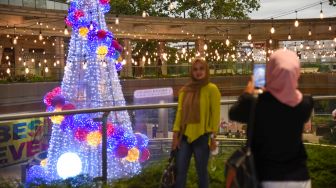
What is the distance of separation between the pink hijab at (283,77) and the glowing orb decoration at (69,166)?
3738 mm

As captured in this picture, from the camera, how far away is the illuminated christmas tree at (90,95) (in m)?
7.23

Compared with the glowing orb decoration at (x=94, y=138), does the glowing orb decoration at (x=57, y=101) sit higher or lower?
higher

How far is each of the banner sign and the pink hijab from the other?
3099mm

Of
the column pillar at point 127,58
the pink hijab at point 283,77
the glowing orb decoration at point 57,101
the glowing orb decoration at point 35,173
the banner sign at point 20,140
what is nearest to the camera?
the pink hijab at point 283,77

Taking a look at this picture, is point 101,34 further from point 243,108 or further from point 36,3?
point 36,3

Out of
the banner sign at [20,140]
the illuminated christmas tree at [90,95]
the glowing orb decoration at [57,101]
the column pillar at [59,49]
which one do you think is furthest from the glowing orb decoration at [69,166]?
the column pillar at [59,49]

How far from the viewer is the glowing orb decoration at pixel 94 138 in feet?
22.2

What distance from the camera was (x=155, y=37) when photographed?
44.9 m

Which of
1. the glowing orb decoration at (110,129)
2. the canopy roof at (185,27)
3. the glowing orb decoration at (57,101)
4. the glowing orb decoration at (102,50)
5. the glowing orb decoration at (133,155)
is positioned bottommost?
the glowing orb decoration at (133,155)

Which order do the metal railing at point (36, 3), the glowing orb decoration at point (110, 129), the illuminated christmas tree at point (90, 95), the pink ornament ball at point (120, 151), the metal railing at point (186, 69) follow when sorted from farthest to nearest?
the metal railing at point (36, 3) → the metal railing at point (186, 69) → the pink ornament ball at point (120, 151) → the illuminated christmas tree at point (90, 95) → the glowing orb decoration at point (110, 129)

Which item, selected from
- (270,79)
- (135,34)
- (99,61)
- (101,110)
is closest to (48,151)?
(101,110)

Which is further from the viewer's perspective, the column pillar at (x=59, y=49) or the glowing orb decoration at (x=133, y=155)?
the column pillar at (x=59, y=49)

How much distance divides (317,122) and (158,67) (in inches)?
1139

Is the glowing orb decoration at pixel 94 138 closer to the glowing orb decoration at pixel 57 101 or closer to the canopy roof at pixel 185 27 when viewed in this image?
the glowing orb decoration at pixel 57 101
